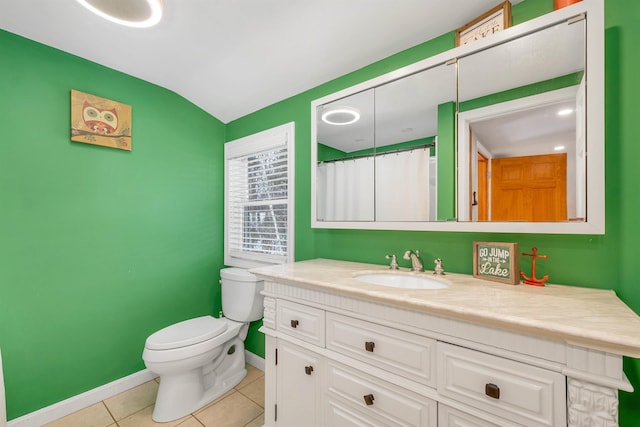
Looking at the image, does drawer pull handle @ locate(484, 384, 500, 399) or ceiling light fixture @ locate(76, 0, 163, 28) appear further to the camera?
ceiling light fixture @ locate(76, 0, 163, 28)

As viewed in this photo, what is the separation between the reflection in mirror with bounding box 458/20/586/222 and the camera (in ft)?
3.45

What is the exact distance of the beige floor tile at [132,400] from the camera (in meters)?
1.83

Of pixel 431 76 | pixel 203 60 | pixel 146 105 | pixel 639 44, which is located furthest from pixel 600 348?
pixel 146 105

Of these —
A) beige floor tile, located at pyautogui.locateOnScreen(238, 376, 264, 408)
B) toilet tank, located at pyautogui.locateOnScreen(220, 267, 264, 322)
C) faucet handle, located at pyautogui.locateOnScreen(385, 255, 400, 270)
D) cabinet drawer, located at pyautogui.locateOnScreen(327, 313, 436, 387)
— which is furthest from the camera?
toilet tank, located at pyautogui.locateOnScreen(220, 267, 264, 322)

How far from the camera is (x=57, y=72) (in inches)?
70.1

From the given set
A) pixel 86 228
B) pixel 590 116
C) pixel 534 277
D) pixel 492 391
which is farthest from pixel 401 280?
pixel 86 228

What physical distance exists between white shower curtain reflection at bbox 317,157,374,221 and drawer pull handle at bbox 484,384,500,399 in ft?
3.22

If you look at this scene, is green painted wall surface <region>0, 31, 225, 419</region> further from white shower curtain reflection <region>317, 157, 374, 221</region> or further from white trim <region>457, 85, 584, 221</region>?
white trim <region>457, 85, 584, 221</region>

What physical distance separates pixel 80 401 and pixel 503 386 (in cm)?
252

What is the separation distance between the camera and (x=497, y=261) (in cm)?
119

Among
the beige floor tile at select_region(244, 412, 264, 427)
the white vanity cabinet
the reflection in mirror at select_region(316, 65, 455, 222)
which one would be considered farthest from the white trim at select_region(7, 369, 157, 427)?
the reflection in mirror at select_region(316, 65, 455, 222)

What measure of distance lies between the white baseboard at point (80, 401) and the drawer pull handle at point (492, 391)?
1.92m

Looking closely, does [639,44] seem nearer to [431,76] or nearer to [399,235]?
[431,76]

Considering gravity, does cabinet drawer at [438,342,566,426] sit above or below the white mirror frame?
A: below
